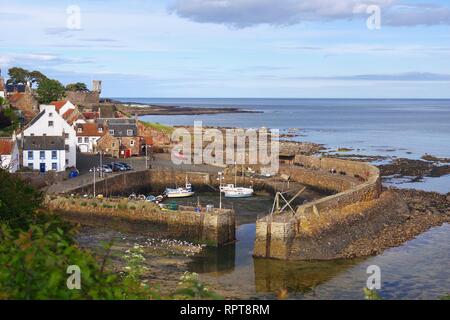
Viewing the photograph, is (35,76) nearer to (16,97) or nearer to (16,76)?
(16,76)

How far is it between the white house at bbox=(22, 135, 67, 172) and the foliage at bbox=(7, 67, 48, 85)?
239 ft

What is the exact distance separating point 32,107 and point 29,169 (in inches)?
1606

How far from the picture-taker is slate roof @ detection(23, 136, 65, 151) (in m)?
60.0

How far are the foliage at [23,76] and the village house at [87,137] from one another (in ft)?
178

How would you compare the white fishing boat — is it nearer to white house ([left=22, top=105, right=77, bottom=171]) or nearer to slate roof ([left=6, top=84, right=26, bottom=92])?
white house ([left=22, top=105, right=77, bottom=171])

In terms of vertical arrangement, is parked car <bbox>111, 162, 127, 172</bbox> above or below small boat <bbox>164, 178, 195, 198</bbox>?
above

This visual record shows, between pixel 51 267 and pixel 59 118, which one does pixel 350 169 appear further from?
pixel 51 267

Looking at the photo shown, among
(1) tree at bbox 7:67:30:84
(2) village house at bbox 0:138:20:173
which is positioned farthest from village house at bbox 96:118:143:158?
(1) tree at bbox 7:67:30:84

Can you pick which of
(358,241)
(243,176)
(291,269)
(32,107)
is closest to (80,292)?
(291,269)

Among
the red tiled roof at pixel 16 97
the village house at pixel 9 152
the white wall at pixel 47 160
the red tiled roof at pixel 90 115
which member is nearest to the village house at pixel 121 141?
the red tiled roof at pixel 90 115

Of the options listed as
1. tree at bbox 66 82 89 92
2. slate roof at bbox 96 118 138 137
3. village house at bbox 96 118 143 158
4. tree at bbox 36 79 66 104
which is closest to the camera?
village house at bbox 96 118 143 158

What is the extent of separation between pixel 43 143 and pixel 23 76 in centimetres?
7875

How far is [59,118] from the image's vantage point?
2694 inches

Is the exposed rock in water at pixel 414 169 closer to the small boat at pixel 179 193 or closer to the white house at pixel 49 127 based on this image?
the small boat at pixel 179 193
